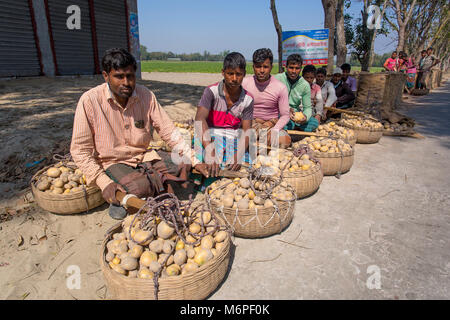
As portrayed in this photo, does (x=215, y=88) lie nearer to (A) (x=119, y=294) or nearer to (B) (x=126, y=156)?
(B) (x=126, y=156)

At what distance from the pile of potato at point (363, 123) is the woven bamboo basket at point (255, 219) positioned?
3758 mm

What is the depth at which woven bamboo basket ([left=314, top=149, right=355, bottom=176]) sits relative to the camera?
3.88 m

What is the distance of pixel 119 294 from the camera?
5.90 feet

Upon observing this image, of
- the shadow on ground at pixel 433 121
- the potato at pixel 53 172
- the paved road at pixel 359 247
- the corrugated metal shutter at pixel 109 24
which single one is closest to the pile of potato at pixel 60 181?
the potato at pixel 53 172

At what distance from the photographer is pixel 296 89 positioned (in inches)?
187

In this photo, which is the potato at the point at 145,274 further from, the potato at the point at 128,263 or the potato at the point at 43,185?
the potato at the point at 43,185

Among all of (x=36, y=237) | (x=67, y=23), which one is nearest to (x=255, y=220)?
(x=36, y=237)

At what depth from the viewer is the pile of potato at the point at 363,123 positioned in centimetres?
551

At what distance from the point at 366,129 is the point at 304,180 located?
9.91 feet

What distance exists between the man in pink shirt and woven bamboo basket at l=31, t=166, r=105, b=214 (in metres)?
2.39

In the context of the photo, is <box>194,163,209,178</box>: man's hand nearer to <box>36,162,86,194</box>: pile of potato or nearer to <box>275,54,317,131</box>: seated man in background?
<box>36,162,86,194</box>: pile of potato

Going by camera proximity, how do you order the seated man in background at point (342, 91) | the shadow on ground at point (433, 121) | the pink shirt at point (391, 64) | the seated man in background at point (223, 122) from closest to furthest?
the seated man in background at point (223, 122), the shadow on ground at point (433, 121), the seated man in background at point (342, 91), the pink shirt at point (391, 64)

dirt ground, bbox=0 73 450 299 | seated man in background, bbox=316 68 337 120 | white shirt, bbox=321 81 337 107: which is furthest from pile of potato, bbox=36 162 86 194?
white shirt, bbox=321 81 337 107

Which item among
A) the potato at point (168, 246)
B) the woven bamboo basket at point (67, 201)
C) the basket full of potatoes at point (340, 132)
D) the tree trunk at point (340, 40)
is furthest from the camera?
the tree trunk at point (340, 40)
